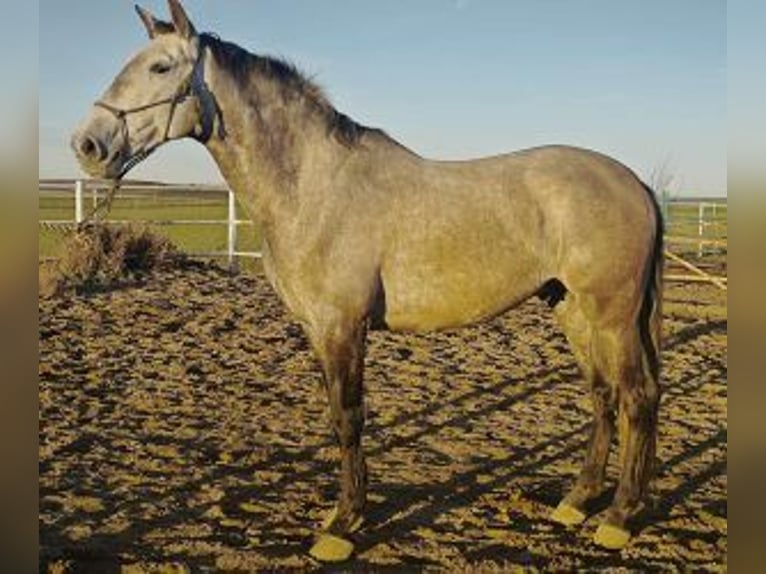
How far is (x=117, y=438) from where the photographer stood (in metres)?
4.76

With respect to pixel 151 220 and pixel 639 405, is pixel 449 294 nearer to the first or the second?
pixel 639 405

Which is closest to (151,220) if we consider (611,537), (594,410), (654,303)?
(594,410)

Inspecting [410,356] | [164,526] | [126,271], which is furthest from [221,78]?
[126,271]

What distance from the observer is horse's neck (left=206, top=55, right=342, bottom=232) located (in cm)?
346

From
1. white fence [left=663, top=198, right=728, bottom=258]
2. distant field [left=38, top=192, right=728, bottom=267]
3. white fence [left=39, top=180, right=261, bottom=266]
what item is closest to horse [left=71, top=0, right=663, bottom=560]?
distant field [left=38, top=192, right=728, bottom=267]

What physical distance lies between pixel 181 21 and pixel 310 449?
2.68 metres

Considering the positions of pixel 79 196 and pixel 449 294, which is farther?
pixel 79 196

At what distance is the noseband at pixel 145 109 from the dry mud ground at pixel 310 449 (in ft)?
5.51

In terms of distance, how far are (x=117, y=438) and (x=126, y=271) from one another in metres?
6.55

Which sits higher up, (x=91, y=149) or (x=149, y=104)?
(x=149, y=104)

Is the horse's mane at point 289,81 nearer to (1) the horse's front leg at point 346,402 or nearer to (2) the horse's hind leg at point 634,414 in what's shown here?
(1) the horse's front leg at point 346,402

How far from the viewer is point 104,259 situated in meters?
10.5

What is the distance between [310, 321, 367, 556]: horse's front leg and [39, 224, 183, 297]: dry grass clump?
6745mm

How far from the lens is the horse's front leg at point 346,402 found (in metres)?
3.37
